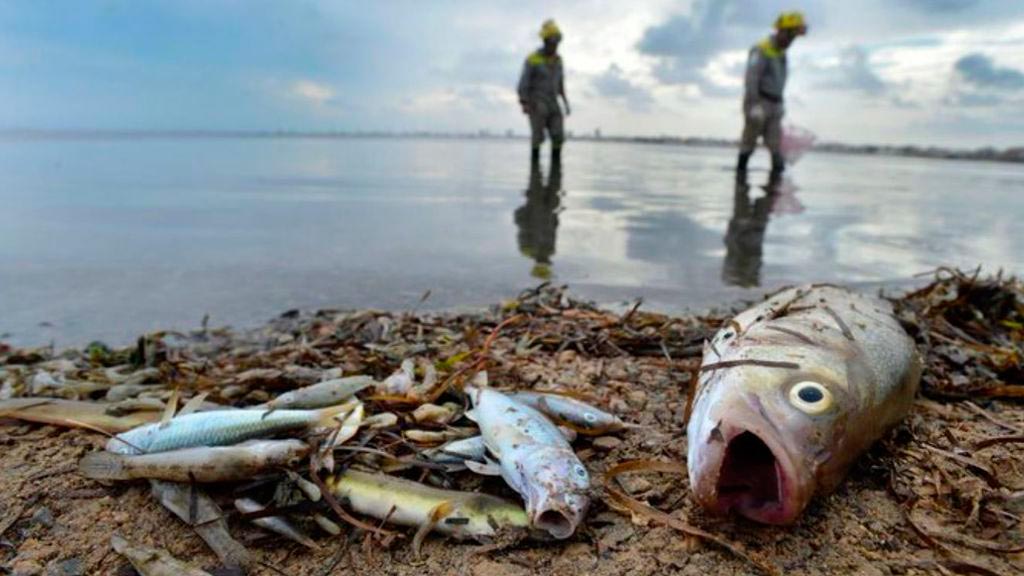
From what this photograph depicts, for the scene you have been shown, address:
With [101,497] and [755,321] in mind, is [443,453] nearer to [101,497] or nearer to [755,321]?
[101,497]

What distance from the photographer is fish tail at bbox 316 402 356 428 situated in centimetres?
268

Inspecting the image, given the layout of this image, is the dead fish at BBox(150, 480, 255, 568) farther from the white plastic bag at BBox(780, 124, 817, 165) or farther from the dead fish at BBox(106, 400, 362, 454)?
the white plastic bag at BBox(780, 124, 817, 165)

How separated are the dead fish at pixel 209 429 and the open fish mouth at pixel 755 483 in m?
1.53

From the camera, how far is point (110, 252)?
7301mm

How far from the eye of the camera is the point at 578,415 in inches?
110

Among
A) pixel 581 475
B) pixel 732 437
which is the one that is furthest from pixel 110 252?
pixel 732 437

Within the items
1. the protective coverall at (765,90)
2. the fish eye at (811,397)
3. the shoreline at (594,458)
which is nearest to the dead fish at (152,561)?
the shoreline at (594,458)

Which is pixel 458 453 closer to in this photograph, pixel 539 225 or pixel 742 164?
pixel 539 225

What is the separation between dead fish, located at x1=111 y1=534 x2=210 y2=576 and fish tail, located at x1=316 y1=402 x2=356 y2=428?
2.43 feet

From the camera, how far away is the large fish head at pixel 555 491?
211 cm

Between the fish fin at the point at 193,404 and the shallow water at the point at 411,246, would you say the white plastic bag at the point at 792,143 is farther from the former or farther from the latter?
the fish fin at the point at 193,404

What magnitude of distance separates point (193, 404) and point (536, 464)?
5.32 feet

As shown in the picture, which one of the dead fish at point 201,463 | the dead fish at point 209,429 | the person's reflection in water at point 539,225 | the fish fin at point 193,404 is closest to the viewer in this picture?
the dead fish at point 201,463

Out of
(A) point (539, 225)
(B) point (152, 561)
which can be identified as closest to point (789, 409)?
(B) point (152, 561)
